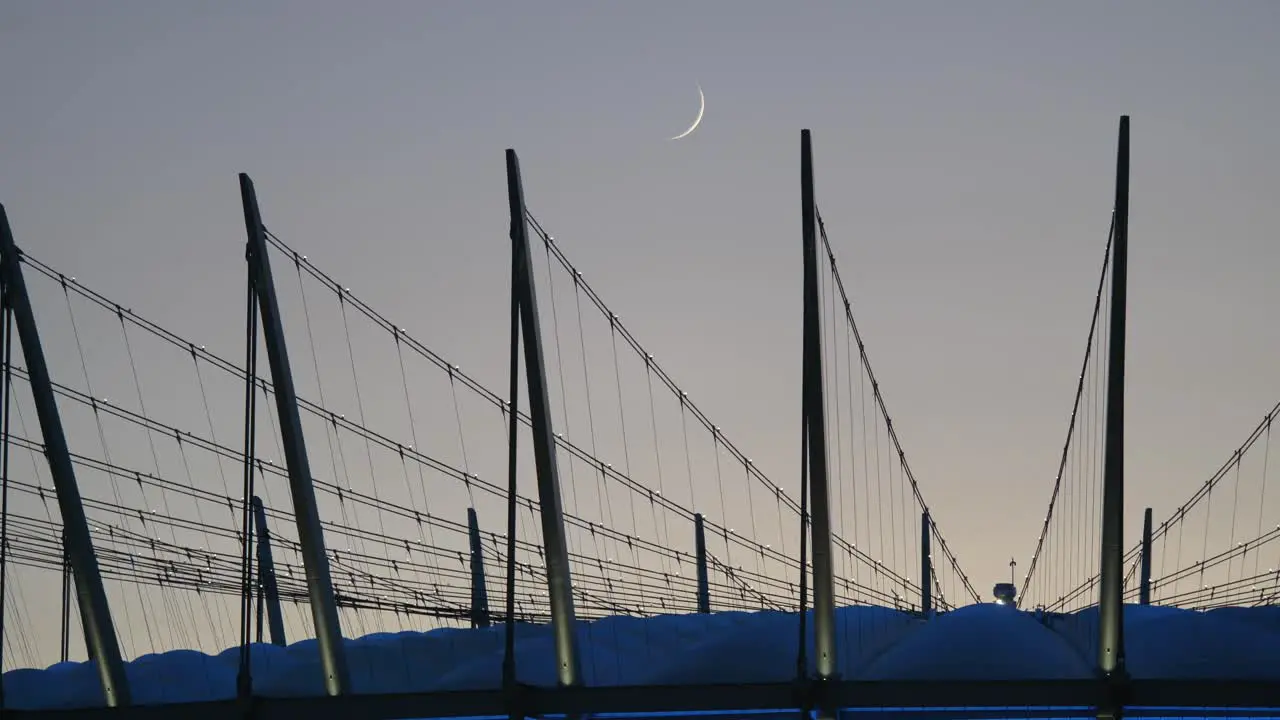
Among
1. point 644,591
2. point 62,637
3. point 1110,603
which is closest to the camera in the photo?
point 1110,603

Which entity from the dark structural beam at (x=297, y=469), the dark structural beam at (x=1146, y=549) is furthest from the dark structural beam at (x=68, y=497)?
the dark structural beam at (x=1146, y=549)

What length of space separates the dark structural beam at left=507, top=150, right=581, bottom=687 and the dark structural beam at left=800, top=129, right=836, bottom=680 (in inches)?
185

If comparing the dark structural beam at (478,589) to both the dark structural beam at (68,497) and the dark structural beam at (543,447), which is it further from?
the dark structural beam at (543,447)

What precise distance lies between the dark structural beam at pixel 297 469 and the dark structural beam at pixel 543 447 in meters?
4.89

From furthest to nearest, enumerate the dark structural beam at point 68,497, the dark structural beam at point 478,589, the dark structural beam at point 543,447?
the dark structural beam at point 478,589
the dark structural beam at point 68,497
the dark structural beam at point 543,447

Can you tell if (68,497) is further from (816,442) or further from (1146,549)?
(1146,549)

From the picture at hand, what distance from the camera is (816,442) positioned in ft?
117

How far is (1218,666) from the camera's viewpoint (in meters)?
37.1

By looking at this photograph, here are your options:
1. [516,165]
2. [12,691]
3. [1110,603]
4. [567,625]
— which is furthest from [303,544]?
[1110,603]

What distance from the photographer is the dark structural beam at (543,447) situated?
35.8 m

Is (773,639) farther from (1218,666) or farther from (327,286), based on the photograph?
(327,286)

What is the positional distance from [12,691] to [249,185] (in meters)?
15.3

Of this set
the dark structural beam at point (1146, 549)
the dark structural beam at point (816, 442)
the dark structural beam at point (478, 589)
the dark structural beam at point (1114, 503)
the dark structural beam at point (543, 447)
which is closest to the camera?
the dark structural beam at point (1114, 503)

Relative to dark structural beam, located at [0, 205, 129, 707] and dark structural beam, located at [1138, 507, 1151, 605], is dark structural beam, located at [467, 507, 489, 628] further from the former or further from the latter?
dark structural beam, located at [1138, 507, 1151, 605]
